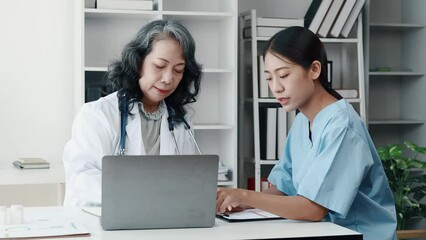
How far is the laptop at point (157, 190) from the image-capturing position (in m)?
1.88

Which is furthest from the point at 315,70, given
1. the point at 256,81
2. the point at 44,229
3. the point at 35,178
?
the point at 256,81

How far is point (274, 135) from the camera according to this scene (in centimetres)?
402

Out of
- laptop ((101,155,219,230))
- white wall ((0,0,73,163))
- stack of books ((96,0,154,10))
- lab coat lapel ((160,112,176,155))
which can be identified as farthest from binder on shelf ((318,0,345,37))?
laptop ((101,155,219,230))

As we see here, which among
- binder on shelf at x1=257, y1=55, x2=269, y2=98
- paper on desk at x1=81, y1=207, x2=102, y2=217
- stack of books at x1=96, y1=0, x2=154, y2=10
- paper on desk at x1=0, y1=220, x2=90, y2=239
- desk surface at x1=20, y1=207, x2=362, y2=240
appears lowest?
desk surface at x1=20, y1=207, x2=362, y2=240

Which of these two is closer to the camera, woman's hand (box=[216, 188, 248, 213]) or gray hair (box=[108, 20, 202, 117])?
woman's hand (box=[216, 188, 248, 213])

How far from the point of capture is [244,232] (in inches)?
75.7

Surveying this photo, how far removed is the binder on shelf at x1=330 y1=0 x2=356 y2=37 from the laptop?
2338 millimetres

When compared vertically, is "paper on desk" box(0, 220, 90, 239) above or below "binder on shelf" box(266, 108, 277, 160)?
below

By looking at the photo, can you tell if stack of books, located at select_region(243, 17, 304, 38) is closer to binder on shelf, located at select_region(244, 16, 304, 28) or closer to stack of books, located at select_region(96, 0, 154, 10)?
binder on shelf, located at select_region(244, 16, 304, 28)

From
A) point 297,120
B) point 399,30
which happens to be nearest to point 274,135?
point 399,30

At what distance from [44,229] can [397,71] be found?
3.24 metres

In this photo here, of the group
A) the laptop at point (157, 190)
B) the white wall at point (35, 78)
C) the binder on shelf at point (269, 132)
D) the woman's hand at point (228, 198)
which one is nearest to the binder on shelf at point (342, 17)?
the binder on shelf at point (269, 132)

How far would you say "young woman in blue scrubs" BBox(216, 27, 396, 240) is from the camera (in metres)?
2.12

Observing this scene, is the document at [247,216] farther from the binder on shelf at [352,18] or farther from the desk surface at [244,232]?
the binder on shelf at [352,18]
